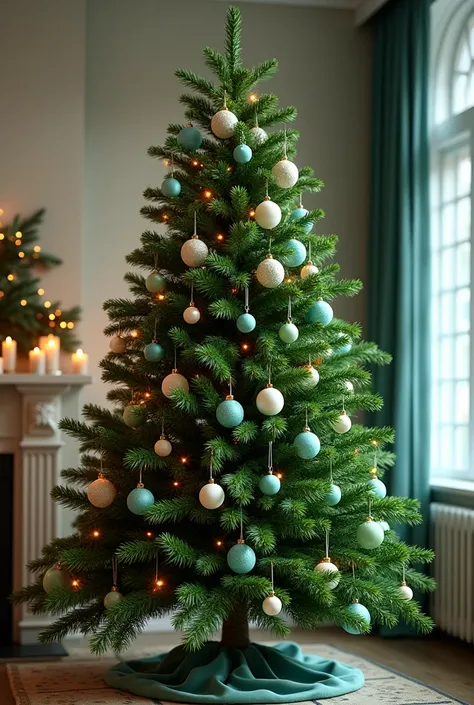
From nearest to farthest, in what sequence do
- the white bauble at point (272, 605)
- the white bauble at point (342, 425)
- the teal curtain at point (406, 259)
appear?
the white bauble at point (272, 605) < the white bauble at point (342, 425) < the teal curtain at point (406, 259)

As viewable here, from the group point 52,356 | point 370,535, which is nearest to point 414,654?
point 370,535

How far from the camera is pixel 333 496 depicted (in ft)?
10.9

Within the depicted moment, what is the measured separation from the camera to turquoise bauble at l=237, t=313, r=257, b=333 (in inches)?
131

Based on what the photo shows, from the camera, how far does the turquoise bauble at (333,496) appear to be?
3316 millimetres

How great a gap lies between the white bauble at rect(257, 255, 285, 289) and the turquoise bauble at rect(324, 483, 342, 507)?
2.26 ft

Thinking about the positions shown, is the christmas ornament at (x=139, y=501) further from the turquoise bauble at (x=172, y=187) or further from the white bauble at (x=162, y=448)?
the turquoise bauble at (x=172, y=187)

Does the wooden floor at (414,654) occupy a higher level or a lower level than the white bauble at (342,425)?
lower

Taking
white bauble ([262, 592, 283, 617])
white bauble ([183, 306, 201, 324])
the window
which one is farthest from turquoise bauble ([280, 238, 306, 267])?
the window

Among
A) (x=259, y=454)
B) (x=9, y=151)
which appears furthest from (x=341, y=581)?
(x=9, y=151)

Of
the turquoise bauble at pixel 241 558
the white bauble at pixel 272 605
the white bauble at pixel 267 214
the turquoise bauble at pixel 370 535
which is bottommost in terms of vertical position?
the white bauble at pixel 272 605

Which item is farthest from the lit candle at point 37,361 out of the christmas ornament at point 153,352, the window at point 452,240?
the window at point 452,240

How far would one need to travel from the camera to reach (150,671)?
3650mm

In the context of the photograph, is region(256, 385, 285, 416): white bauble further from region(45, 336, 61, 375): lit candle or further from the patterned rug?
region(45, 336, 61, 375): lit candle

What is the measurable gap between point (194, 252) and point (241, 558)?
1.01 metres
